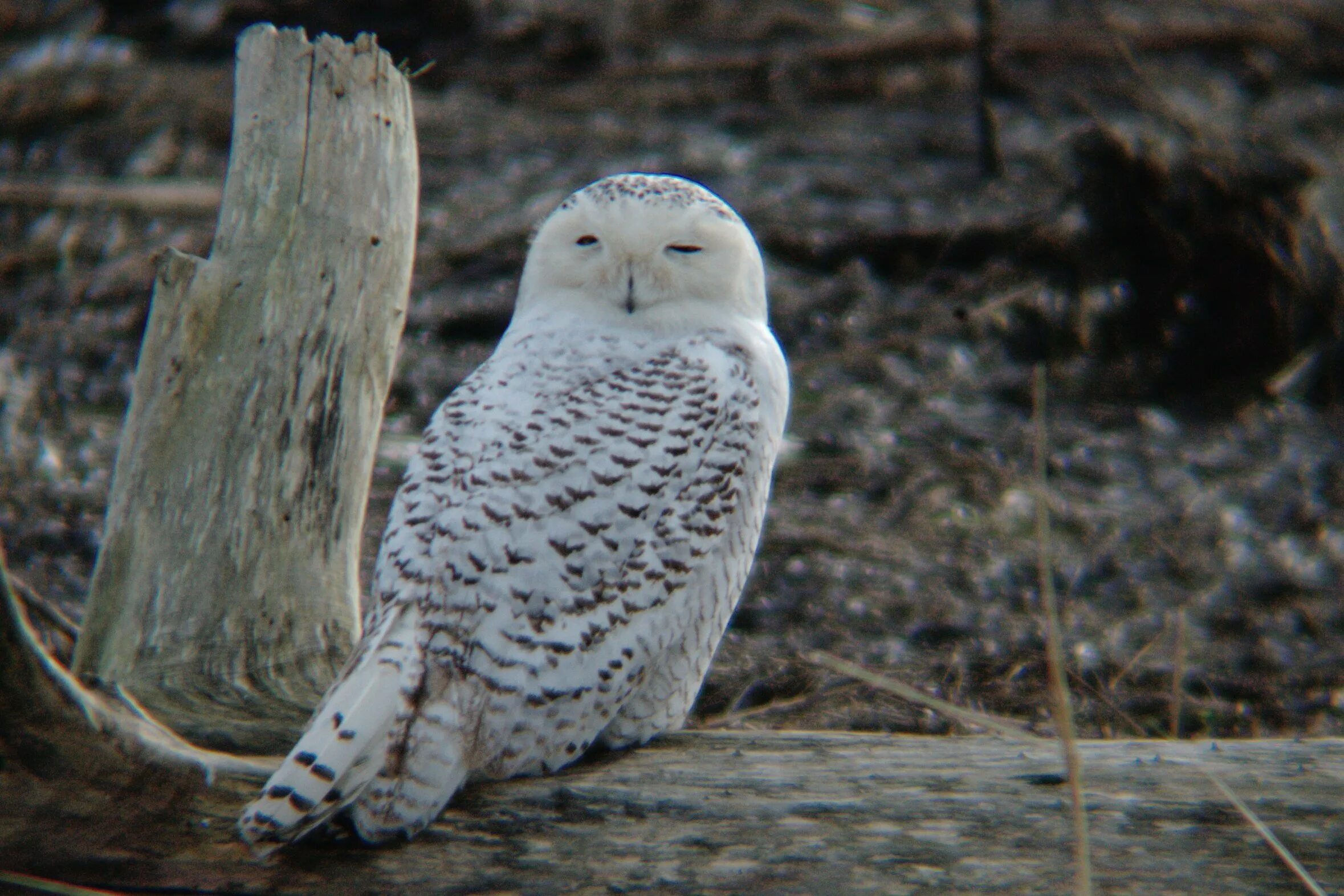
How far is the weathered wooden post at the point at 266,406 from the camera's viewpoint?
105 inches

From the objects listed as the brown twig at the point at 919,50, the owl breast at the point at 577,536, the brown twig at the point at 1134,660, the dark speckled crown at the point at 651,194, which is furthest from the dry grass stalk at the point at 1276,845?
the brown twig at the point at 919,50

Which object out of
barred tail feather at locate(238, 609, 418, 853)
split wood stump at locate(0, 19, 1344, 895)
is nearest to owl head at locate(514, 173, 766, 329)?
split wood stump at locate(0, 19, 1344, 895)

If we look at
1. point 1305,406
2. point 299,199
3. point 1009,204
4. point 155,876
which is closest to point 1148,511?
point 1305,406

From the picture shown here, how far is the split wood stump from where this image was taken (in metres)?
1.90

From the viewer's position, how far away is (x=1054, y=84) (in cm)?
910

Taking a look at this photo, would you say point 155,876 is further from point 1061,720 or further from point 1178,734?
point 1178,734

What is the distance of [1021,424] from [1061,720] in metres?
4.52

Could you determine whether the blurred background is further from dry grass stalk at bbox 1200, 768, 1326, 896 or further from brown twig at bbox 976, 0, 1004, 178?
dry grass stalk at bbox 1200, 768, 1326, 896

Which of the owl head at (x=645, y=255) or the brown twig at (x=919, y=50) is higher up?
the brown twig at (x=919, y=50)

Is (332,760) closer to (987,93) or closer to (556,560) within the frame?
(556,560)

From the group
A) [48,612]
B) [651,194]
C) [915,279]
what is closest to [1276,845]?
[651,194]

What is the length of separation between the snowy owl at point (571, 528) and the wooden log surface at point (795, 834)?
0.10 m

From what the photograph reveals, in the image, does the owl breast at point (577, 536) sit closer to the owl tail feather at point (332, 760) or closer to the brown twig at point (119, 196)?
the owl tail feather at point (332, 760)

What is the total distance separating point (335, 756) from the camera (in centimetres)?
190
